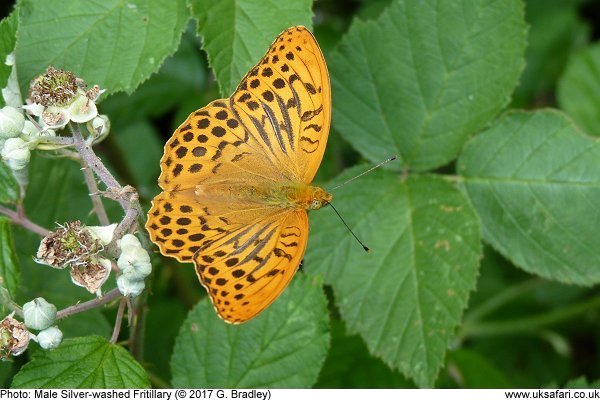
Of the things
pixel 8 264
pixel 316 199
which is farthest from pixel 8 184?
pixel 316 199

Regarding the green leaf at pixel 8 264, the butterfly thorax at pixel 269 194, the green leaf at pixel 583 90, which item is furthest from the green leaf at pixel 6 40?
the green leaf at pixel 583 90

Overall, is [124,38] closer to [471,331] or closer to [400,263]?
[400,263]

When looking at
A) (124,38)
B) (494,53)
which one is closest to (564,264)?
(494,53)

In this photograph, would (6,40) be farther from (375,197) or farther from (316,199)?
(375,197)

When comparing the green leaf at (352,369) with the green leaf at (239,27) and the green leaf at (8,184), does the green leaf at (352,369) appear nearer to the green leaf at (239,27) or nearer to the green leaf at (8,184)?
the green leaf at (239,27)

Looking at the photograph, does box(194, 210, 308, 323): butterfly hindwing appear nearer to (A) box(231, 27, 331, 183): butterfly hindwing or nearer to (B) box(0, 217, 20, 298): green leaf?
(A) box(231, 27, 331, 183): butterfly hindwing
